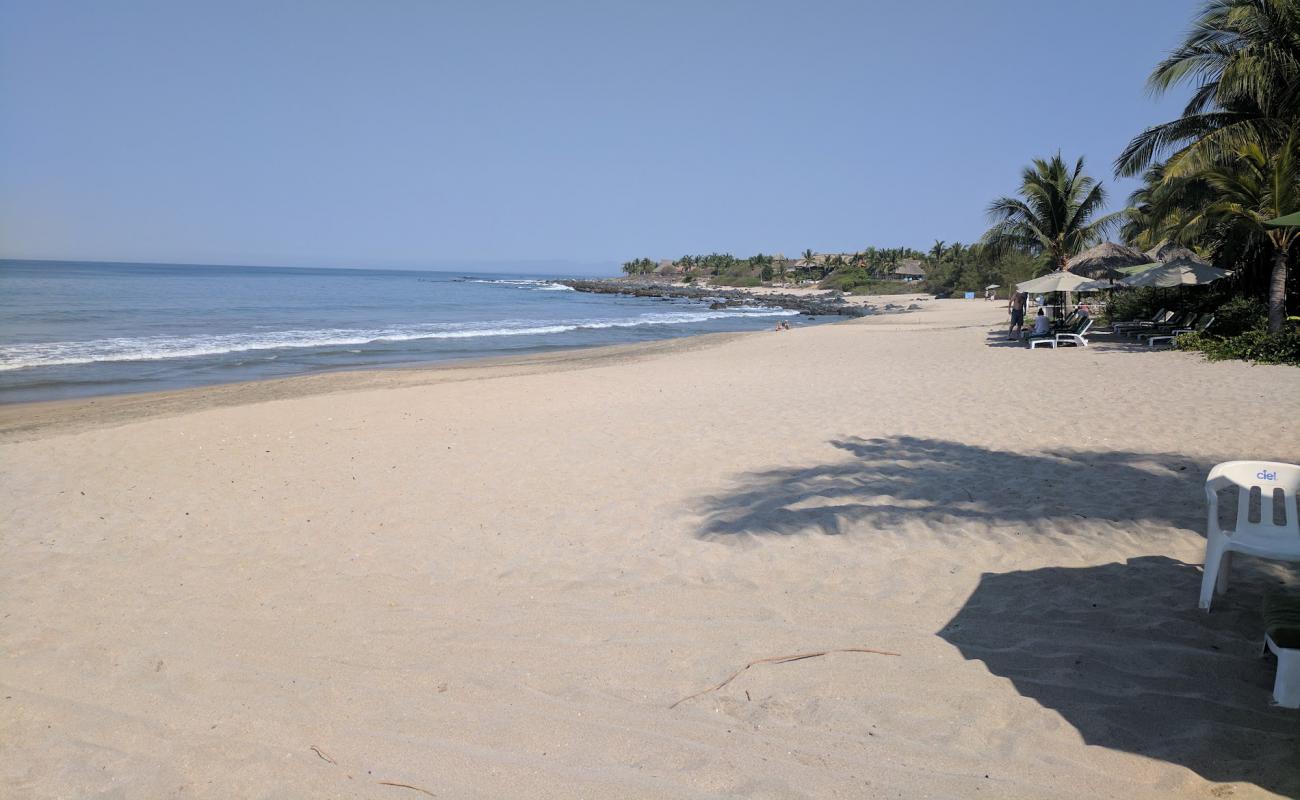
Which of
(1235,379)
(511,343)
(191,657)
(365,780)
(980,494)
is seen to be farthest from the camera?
(511,343)

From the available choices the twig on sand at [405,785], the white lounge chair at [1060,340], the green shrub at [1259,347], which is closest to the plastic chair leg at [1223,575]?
the twig on sand at [405,785]

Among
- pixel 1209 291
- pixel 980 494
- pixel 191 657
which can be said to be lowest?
pixel 191 657

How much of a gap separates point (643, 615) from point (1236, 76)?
15.5 meters

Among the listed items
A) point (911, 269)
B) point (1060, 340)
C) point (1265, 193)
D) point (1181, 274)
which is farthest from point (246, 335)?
point (911, 269)

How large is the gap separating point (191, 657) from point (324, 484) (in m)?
3.16

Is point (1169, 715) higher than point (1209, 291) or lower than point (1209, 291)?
lower

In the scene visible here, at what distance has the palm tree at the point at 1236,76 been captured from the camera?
13336 mm

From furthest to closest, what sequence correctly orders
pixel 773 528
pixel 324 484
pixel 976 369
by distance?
pixel 976 369 → pixel 324 484 → pixel 773 528

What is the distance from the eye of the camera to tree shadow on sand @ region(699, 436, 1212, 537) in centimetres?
516

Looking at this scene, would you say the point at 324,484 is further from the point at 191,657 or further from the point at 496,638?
the point at 496,638

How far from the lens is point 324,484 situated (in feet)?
21.8

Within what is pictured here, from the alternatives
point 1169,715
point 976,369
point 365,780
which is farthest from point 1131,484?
point 976,369

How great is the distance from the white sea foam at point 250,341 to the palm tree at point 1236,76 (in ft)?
71.8

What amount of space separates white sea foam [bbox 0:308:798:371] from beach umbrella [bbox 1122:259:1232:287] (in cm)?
2116
